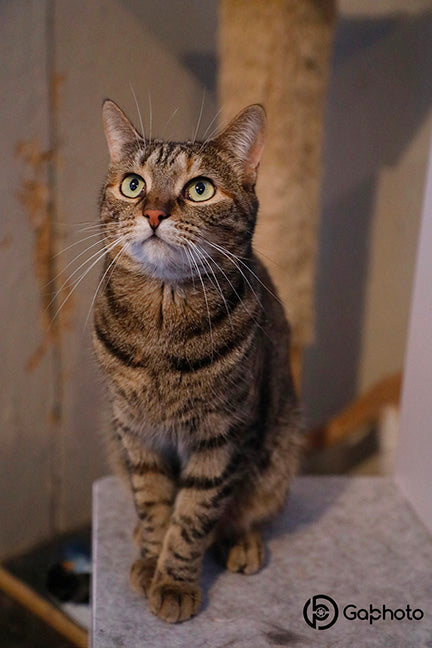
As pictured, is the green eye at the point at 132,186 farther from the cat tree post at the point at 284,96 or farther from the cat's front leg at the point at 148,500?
the cat tree post at the point at 284,96

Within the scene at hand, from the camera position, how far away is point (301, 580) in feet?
→ 3.20

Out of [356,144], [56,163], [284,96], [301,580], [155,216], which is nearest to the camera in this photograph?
[155,216]

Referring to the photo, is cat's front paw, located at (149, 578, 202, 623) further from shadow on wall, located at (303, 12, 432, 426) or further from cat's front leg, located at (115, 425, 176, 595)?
shadow on wall, located at (303, 12, 432, 426)

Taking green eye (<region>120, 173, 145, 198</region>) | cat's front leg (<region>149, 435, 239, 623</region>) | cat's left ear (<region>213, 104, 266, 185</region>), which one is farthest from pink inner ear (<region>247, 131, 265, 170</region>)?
cat's front leg (<region>149, 435, 239, 623</region>)

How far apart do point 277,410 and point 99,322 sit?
0.35 meters

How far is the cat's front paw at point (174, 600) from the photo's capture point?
2.83 feet

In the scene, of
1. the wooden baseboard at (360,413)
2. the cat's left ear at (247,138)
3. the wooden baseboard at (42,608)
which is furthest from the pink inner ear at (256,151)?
the wooden baseboard at (360,413)

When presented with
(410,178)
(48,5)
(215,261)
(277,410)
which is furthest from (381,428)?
(48,5)

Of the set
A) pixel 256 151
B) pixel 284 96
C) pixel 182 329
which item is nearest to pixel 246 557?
pixel 182 329

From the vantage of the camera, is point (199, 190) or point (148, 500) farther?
point (148, 500)

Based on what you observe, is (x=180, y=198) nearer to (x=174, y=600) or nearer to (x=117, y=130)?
(x=117, y=130)

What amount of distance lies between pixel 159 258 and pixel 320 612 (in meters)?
0.59

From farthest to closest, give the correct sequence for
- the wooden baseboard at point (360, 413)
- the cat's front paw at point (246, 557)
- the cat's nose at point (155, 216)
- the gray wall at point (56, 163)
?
the wooden baseboard at point (360, 413)
the gray wall at point (56, 163)
the cat's front paw at point (246, 557)
the cat's nose at point (155, 216)

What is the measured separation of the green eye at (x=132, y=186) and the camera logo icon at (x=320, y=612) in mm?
668
